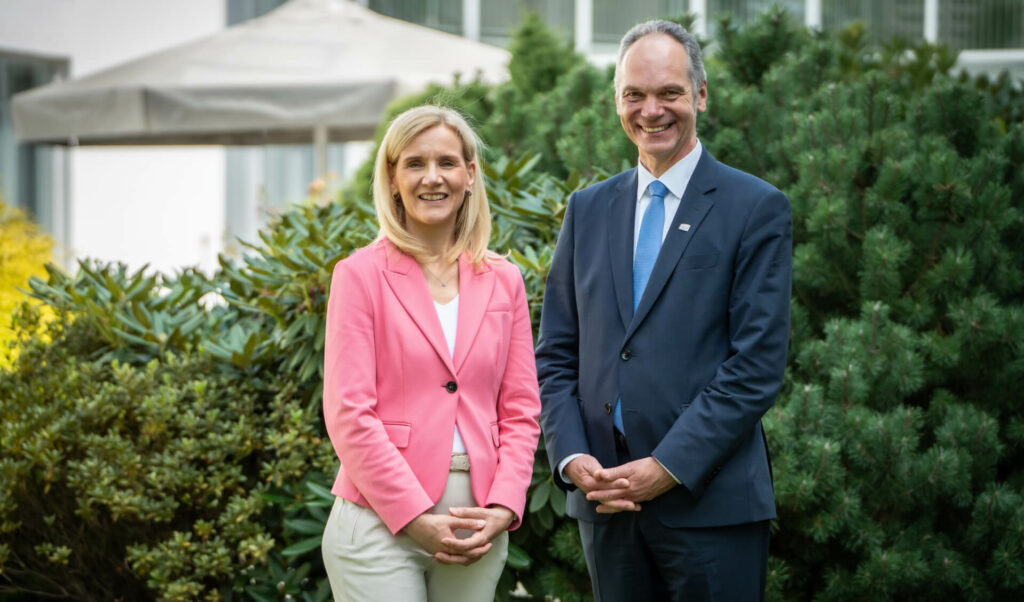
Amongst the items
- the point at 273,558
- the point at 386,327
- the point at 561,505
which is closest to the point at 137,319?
the point at 273,558

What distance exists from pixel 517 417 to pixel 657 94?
88 cm

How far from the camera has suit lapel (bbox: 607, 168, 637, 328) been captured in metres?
2.62

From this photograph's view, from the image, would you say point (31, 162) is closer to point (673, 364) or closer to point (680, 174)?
point (680, 174)

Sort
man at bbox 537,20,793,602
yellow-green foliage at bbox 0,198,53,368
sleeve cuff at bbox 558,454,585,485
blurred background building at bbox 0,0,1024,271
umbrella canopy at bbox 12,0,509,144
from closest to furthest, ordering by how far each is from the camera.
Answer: man at bbox 537,20,793,602, sleeve cuff at bbox 558,454,585,485, yellow-green foliage at bbox 0,198,53,368, umbrella canopy at bbox 12,0,509,144, blurred background building at bbox 0,0,1024,271

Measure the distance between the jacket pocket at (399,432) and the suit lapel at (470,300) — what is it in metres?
0.18

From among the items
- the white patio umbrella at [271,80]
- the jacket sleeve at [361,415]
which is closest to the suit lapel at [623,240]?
the jacket sleeve at [361,415]

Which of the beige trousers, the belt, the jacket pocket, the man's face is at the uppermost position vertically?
the man's face

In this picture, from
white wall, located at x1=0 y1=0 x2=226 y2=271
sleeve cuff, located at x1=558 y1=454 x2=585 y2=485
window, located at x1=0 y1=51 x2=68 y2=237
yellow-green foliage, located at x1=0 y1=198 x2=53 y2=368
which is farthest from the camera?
white wall, located at x1=0 y1=0 x2=226 y2=271

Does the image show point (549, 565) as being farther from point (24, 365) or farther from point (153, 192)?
point (153, 192)

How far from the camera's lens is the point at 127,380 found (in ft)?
13.0

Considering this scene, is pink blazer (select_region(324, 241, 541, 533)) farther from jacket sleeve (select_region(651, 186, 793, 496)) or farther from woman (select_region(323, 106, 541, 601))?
jacket sleeve (select_region(651, 186, 793, 496))

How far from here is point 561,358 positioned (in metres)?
2.79

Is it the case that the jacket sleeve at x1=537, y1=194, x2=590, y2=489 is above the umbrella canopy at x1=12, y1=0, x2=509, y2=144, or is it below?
below

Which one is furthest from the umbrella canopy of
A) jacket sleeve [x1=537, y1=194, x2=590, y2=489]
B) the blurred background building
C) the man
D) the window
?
the man
